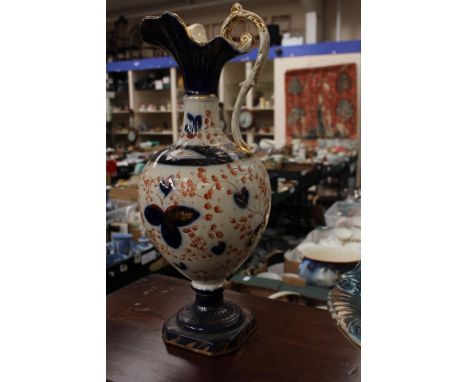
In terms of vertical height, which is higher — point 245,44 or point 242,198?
point 245,44

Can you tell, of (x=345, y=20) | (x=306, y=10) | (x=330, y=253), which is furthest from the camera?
(x=345, y=20)

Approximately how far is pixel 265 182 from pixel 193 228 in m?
0.18

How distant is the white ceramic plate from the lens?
1.68 metres

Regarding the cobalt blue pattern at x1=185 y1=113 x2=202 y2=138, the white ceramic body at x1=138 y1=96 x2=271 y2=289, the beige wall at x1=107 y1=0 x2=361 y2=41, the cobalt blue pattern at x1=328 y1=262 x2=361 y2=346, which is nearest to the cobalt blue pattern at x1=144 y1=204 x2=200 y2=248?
the white ceramic body at x1=138 y1=96 x2=271 y2=289

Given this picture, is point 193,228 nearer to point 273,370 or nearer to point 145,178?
point 145,178

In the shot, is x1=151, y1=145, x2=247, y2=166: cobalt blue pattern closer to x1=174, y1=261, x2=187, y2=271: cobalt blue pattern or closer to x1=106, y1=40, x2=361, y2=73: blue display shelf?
x1=174, y1=261, x2=187, y2=271: cobalt blue pattern

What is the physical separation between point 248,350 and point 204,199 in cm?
34

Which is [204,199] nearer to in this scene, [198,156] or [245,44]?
[198,156]

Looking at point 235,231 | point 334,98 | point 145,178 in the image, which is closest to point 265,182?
point 235,231

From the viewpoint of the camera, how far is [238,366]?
2.75 feet

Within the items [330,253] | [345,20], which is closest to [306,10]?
[345,20]

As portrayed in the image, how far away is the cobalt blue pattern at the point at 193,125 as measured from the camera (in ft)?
2.88

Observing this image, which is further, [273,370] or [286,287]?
[286,287]

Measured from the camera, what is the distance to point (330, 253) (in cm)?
177
